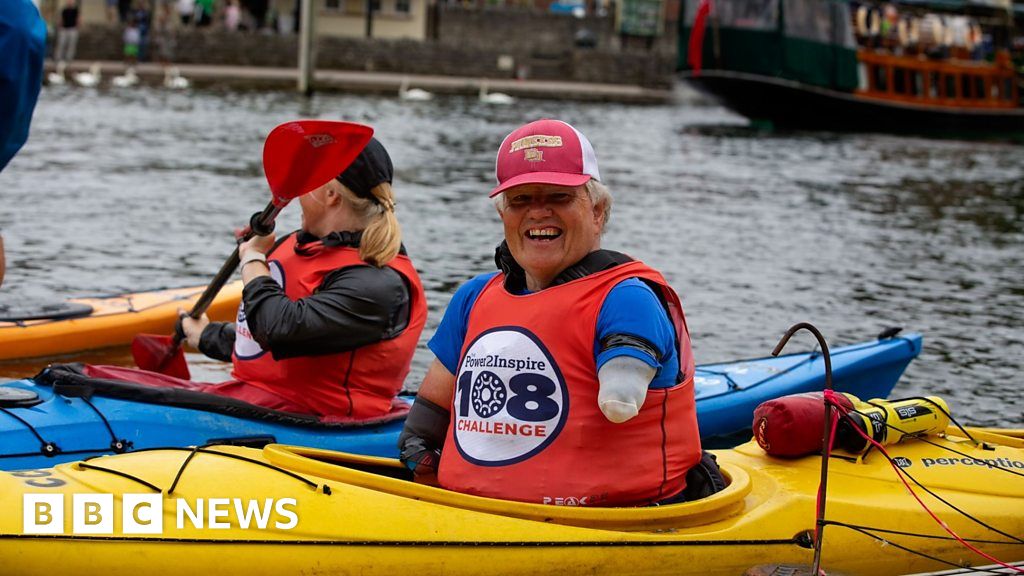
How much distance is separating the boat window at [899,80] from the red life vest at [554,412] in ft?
91.3

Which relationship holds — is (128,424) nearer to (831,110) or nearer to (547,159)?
(547,159)

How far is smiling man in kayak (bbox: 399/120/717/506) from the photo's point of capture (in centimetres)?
375

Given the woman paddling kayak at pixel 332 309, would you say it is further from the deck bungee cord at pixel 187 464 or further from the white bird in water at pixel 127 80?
the white bird in water at pixel 127 80

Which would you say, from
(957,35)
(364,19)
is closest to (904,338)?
(957,35)

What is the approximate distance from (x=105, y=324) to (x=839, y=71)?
78.9 feet

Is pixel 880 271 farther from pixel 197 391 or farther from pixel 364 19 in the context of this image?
pixel 364 19

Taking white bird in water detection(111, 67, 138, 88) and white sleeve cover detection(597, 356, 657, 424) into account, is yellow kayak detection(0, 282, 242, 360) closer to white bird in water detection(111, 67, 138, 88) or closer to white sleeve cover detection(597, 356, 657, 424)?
white sleeve cover detection(597, 356, 657, 424)

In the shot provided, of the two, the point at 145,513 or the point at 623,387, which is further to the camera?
the point at 145,513

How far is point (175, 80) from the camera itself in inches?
1224

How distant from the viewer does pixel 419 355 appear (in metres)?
8.67

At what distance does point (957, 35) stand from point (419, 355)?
25424mm

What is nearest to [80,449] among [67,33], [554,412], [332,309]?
[332,309]

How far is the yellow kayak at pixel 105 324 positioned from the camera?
24.5ft

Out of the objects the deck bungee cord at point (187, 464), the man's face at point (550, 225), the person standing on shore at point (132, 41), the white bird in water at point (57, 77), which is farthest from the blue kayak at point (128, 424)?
the person standing on shore at point (132, 41)
